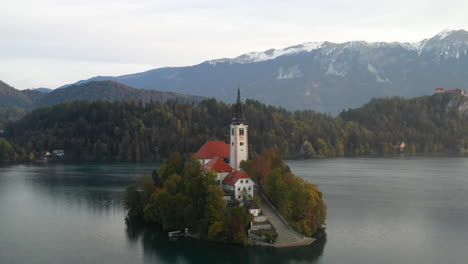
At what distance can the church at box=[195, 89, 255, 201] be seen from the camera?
48219mm

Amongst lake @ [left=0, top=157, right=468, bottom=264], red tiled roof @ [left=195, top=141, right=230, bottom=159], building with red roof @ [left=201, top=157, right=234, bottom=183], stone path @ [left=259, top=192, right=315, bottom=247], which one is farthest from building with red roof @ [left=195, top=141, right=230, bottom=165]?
stone path @ [left=259, top=192, right=315, bottom=247]

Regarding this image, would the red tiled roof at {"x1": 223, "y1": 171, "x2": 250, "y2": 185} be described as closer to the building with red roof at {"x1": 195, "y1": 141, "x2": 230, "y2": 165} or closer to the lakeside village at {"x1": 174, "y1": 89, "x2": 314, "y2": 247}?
the lakeside village at {"x1": 174, "y1": 89, "x2": 314, "y2": 247}

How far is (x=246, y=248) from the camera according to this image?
42.1 m

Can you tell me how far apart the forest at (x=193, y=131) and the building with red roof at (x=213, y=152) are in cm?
6919

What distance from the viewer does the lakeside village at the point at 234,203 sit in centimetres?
4356

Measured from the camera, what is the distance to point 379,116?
598 ft

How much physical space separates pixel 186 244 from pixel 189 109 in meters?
106

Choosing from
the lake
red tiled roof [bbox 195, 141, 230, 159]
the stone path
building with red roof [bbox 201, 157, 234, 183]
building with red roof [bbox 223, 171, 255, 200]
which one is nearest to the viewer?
the lake

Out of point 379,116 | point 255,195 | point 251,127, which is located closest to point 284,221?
point 255,195

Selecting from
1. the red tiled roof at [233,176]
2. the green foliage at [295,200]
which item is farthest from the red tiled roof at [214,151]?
the green foliage at [295,200]

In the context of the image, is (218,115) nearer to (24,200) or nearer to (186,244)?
(24,200)

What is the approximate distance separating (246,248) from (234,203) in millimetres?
5398

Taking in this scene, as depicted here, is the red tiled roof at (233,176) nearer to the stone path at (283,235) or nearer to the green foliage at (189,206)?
the green foliage at (189,206)

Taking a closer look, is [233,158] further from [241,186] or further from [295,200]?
[295,200]
